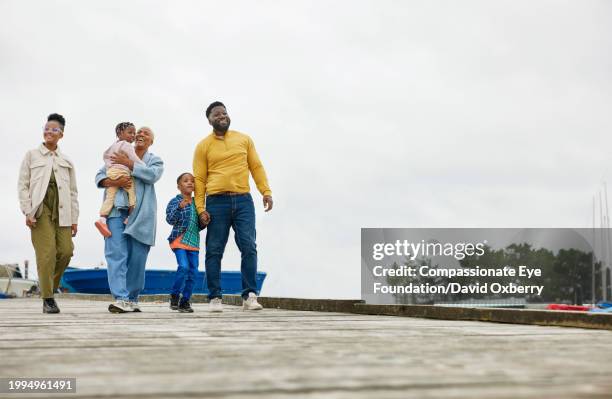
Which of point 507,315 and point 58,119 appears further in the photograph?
point 58,119

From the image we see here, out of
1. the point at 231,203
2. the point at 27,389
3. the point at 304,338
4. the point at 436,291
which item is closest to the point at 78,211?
the point at 231,203

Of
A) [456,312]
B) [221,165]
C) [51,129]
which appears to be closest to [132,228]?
[221,165]

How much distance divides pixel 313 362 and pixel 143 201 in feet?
15.6

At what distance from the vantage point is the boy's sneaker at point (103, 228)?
6750mm

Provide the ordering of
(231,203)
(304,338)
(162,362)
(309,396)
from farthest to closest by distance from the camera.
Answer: (231,203) → (304,338) → (162,362) → (309,396)

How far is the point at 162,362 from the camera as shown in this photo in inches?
95.0

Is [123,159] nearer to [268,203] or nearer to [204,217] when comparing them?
[204,217]

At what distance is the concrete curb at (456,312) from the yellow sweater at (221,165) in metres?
1.35

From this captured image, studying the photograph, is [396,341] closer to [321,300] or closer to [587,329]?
[587,329]

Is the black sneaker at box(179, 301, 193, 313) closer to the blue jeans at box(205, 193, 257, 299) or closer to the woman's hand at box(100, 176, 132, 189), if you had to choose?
the blue jeans at box(205, 193, 257, 299)

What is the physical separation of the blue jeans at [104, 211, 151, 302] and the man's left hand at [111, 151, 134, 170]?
18.1 inches

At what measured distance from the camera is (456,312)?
527 cm

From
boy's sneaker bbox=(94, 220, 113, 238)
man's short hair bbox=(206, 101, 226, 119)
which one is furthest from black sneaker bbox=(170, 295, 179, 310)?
man's short hair bbox=(206, 101, 226, 119)

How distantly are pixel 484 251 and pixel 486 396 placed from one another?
129883 mm
